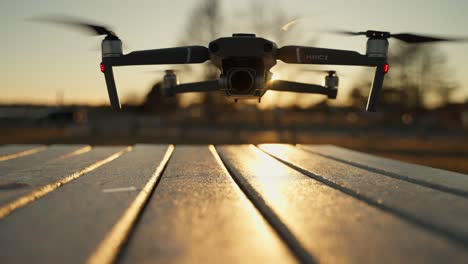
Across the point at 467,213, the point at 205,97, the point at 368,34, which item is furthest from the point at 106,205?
the point at 205,97

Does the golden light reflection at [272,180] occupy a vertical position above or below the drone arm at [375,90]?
below

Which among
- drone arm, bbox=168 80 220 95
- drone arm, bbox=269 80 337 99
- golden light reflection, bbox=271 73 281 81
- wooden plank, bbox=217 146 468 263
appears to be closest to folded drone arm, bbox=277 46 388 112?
golden light reflection, bbox=271 73 281 81

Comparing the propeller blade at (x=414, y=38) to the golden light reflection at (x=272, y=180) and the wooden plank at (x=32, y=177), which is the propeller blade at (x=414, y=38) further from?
the wooden plank at (x=32, y=177)

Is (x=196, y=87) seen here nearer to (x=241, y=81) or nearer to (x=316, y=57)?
(x=241, y=81)

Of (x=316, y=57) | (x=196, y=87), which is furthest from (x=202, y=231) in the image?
(x=196, y=87)

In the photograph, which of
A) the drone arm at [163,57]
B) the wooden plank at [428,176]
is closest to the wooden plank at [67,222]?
the drone arm at [163,57]

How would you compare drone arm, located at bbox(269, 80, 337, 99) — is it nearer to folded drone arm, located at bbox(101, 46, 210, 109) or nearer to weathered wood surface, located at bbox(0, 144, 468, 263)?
folded drone arm, located at bbox(101, 46, 210, 109)

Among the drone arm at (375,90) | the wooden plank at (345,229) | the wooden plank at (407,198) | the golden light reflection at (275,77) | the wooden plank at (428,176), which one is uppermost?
the golden light reflection at (275,77)
